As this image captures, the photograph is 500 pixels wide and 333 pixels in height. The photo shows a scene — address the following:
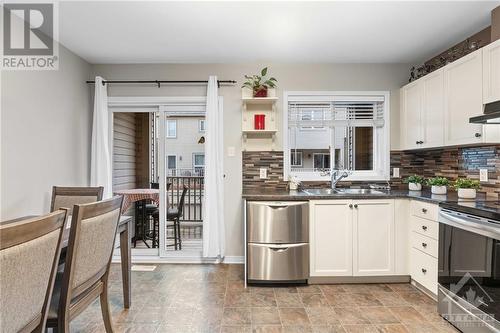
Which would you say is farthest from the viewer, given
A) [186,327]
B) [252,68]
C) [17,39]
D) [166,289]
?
[252,68]

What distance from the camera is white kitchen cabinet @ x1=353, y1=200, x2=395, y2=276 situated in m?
3.01

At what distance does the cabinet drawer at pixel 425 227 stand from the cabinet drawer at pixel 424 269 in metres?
0.20

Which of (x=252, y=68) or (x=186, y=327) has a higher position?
(x=252, y=68)

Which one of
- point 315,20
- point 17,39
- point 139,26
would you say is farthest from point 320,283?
point 17,39

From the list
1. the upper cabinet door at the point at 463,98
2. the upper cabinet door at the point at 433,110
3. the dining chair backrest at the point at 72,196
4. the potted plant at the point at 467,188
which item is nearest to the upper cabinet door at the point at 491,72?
the upper cabinet door at the point at 463,98

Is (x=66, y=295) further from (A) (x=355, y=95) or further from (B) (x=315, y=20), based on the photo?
(A) (x=355, y=95)

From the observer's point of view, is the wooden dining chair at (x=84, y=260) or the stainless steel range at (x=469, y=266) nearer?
the wooden dining chair at (x=84, y=260)

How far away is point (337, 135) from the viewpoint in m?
3.81

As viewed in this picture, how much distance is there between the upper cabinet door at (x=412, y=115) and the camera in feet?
10.7

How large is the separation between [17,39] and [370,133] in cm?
383

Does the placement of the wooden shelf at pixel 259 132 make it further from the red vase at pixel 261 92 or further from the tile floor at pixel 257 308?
the tile floor at pixel 257 308

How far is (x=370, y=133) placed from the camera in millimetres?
3873

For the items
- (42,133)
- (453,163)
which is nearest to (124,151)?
(42,133)

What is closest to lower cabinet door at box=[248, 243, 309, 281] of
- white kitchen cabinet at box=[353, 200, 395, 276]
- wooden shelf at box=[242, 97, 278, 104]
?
white kitchen cabinet at box=[353, 200, 395, 276]
